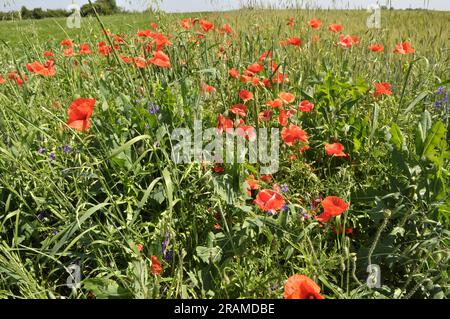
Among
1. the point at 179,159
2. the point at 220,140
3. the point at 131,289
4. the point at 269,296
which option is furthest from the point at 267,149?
the point at 131,289

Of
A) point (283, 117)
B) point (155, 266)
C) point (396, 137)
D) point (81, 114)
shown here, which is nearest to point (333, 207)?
point (396, 137)

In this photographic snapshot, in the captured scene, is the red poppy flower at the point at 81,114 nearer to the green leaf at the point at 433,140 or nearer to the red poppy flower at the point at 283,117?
the red poppy flower at the point at 283,117

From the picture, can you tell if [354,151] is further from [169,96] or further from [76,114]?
[76,114]

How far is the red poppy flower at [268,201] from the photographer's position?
116 centimetres

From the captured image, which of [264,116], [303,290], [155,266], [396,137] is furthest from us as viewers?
[264,116]

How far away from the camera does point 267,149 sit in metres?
1.78

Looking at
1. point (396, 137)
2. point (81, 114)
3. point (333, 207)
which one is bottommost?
point (333, 207)

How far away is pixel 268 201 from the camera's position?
3.85 ft

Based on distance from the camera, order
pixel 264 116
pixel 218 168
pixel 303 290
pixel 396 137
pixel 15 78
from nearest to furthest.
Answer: pixel 303 290 → pixel 396 137 → pixel 218 168 → pixel 264 116 → pixel 15 78

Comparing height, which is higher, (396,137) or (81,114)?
(81,114)

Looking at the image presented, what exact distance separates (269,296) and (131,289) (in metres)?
0.42

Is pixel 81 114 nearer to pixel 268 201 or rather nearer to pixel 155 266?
pixel 155 266

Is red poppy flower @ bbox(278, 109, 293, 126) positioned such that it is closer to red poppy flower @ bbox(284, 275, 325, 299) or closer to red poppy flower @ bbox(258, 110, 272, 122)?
red poppy flower @ bbox(258, 110, 272, 122)
